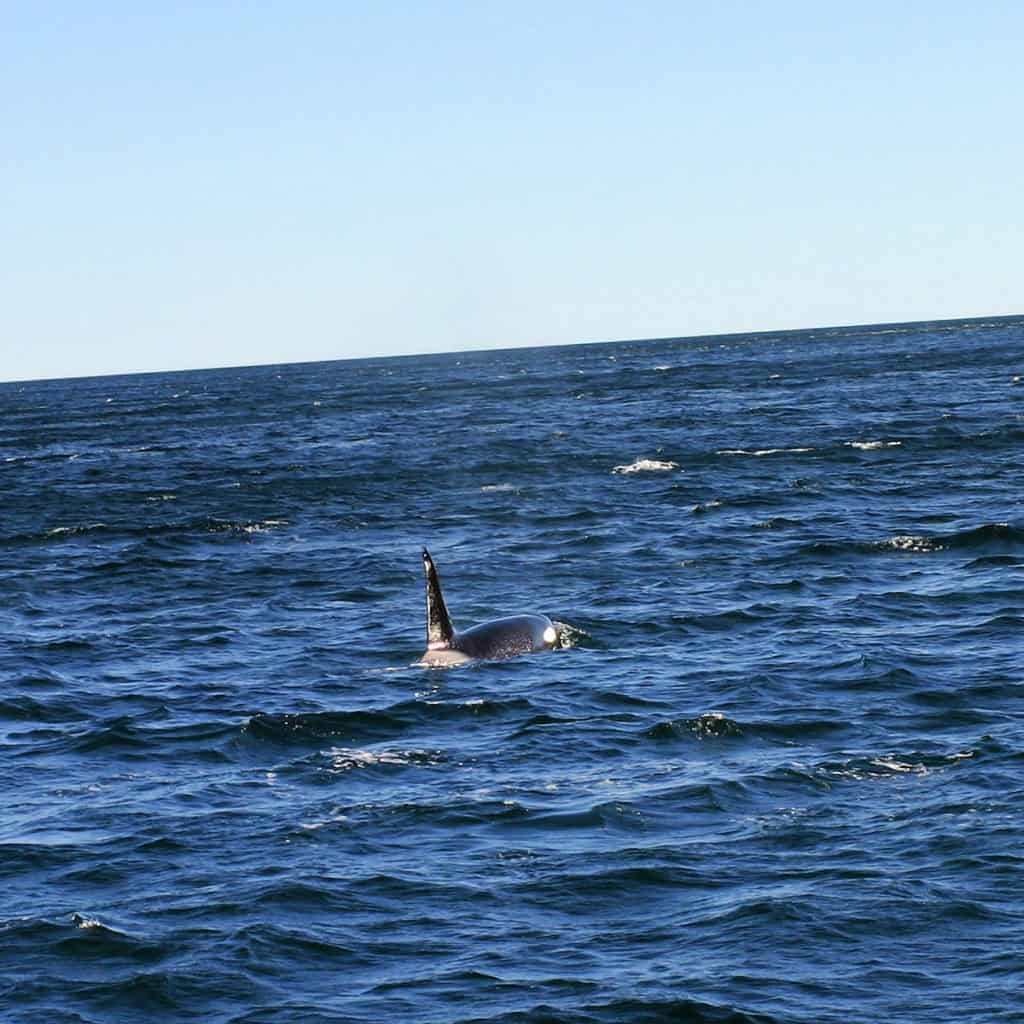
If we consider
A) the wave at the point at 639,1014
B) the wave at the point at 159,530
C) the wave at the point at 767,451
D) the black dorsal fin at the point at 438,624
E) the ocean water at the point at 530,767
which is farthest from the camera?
the wave at the point at 767,451

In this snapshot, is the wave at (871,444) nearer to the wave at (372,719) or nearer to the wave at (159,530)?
the wave at (159,530)

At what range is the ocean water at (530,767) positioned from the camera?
55.4 feet

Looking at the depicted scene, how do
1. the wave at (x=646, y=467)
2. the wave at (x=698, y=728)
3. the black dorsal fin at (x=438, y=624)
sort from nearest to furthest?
the wave at (x=698, y=728) → the black dorsal fin at (x=438, y=624) → the wave at (x=646, y=467)

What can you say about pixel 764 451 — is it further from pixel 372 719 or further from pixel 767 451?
pixel 372 719

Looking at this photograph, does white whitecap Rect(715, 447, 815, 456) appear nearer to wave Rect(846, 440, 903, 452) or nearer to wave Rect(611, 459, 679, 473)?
wave Rect(846, 440, 903, 452)

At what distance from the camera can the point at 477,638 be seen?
105 ft

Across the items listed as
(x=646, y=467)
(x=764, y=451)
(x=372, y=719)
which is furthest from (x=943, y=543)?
(x=764, y=451)

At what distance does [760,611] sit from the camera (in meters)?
36.3

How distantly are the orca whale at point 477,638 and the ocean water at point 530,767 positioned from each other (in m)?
0.62

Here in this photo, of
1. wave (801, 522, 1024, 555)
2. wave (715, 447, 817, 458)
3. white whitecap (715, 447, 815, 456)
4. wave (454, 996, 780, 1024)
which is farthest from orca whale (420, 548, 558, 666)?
white whitecap (715, 447, 815, 456)

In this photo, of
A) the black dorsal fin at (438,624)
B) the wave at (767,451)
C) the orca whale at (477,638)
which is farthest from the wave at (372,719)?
the wave at (767,451)

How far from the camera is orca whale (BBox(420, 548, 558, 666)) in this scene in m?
31.7

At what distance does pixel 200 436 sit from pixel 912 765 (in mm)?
94654

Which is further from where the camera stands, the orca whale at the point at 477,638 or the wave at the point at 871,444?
the wave at the point at 871,444
